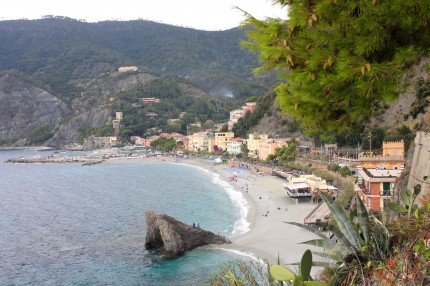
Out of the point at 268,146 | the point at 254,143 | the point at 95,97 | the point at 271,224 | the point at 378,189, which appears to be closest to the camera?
the point at 378,189

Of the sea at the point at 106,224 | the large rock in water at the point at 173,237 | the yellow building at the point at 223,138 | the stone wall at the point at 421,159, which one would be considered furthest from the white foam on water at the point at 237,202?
the yellow building at the point at 223,138

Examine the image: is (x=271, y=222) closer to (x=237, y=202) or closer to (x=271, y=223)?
(x=271, y=223)

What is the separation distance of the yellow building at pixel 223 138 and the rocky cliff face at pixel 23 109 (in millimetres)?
68518

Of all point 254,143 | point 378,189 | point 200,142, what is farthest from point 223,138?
point 378,189

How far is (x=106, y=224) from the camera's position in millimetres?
26094

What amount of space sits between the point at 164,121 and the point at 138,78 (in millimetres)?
42145

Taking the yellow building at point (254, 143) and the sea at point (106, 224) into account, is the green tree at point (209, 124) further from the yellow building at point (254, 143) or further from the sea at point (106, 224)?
the sea at point (106, 224)

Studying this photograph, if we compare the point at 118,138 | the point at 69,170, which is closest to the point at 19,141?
the point at 118,138

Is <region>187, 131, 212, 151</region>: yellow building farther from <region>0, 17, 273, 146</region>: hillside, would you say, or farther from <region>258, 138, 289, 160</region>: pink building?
<region>0, 17, 273, 146</region>: hillside

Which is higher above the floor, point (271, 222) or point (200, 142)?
point (200, 142)

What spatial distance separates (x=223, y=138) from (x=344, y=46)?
2786 inches

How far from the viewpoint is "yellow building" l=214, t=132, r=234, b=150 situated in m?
73.4

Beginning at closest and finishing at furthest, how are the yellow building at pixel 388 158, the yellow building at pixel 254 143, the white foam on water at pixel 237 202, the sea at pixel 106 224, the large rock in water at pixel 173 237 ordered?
the sea at pixel 106 224
the large rock in water at pixel 173 237
the white foam on water at pixel 237 202
the yellow building at pixel 388 158
the yellow building at pixel 254 143

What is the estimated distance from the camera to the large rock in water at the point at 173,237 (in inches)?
733
